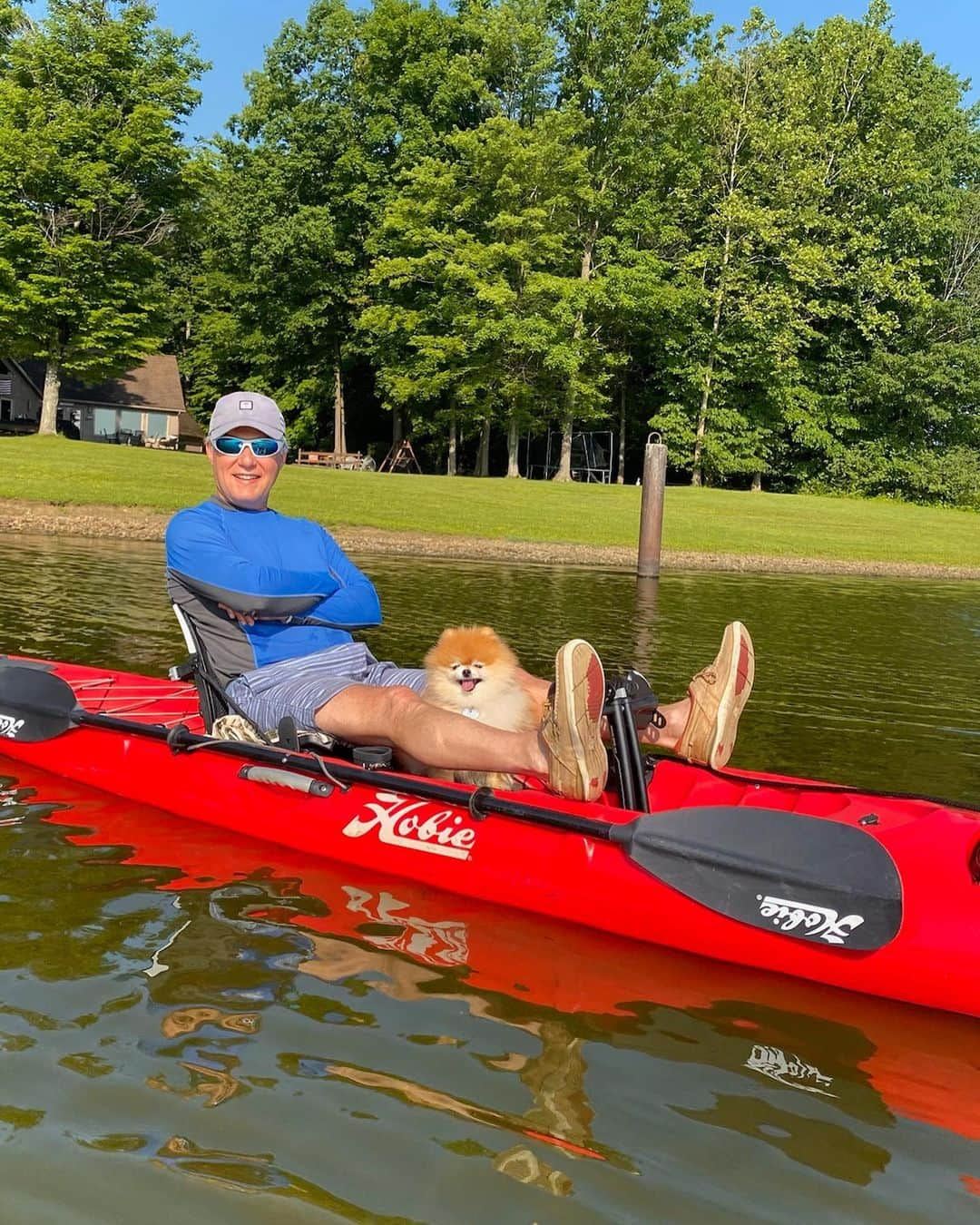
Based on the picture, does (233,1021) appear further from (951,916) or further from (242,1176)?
(951,916)

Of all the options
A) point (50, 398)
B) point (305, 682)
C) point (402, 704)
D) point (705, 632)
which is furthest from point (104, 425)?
point (402, 704)

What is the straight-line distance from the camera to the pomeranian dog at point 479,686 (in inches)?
188

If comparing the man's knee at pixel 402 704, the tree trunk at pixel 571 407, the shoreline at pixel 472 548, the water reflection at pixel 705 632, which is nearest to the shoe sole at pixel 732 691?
the man's knee at pixel 402 704

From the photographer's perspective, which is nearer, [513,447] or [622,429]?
[513,447]

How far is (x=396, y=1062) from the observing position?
3.27 metres

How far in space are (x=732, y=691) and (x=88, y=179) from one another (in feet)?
124

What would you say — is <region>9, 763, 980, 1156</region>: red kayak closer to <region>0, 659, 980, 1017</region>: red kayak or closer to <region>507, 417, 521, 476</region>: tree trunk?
<region>0, 659, 980, 1017</region>: red kayak

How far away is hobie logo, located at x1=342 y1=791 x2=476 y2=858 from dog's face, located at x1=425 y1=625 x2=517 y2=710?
467 millimetres

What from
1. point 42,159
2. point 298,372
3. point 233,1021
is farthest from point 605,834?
point 298,372

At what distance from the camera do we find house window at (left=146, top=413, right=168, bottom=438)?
51.3m

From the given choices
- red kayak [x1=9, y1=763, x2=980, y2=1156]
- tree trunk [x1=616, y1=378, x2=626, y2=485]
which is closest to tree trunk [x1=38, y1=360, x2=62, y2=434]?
tree trunk [x1=616, y1=378, x2=626, y2=485]

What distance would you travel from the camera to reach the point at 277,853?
514 centimetres

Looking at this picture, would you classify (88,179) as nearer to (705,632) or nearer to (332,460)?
(332,460)

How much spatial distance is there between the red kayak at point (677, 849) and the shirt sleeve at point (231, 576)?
2.19 feet
